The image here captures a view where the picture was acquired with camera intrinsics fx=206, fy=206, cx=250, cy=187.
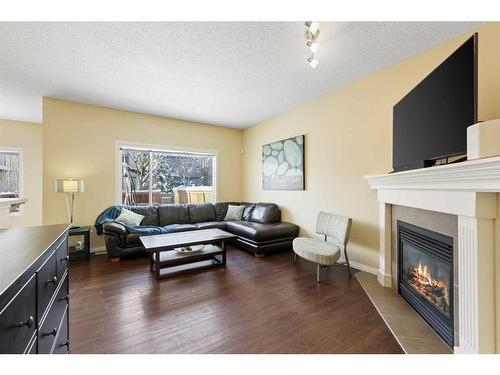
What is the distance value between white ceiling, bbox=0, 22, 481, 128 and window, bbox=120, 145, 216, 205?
1.17 m

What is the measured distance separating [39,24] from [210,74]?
1.57 m

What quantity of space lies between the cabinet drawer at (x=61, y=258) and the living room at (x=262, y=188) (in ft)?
0.04

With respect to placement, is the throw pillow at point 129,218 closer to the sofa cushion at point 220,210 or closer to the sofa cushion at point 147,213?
the sofa cushion at point 147,213

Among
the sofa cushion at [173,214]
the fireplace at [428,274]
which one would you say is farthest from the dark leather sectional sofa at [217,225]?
the fireplace at [428,274]

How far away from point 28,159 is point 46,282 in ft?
17.5

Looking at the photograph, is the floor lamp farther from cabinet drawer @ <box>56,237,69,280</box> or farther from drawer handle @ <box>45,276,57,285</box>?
drawer handle @ <box>45,276,57,285</box>

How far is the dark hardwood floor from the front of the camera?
1.49 metres

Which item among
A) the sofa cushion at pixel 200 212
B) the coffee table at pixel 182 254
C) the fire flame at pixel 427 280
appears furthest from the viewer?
the sofa cushion at pixel 200 212

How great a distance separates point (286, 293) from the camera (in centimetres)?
224

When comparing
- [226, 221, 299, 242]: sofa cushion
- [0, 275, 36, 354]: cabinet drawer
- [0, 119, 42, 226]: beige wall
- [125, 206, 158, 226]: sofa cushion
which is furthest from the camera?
[0, 119, 42, 226]: beige wall

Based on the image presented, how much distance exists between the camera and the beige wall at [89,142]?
3.42 metres

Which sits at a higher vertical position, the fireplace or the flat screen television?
the flat screen television

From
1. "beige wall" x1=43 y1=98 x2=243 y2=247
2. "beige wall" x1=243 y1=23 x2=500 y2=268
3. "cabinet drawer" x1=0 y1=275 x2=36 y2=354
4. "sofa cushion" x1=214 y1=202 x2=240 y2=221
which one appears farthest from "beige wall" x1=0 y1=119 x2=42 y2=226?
"beige wall" x1=243 y1=23 x2=500 y2=268
